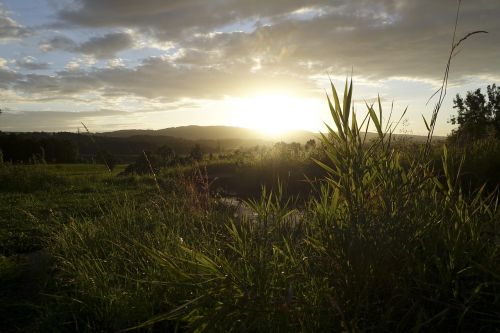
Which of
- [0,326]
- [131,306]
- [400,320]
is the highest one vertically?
[400,320]

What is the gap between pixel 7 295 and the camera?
400 centimetres

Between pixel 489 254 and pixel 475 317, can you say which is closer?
pixel 475 317

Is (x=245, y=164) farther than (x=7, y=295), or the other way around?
(x=245, y=164)

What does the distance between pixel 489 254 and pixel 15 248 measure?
5659 mm

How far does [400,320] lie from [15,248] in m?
5.40

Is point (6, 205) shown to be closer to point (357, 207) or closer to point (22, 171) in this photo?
point (22, 171)

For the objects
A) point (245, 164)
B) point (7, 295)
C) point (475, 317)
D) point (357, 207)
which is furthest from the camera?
point (245, 164)

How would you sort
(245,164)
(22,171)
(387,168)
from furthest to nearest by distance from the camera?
(245,164)
(22,171)
(387,168)

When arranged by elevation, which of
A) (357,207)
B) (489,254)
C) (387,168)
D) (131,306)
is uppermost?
(387,168)

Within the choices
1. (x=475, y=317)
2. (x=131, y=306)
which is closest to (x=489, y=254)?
(x=475, y=317)

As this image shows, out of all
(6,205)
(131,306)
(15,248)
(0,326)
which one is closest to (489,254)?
(131,306)

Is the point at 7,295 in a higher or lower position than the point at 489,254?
lower

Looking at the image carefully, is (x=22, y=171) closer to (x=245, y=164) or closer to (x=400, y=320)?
(x=245, y=164)

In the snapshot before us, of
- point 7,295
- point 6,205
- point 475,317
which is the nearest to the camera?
point 475,317
